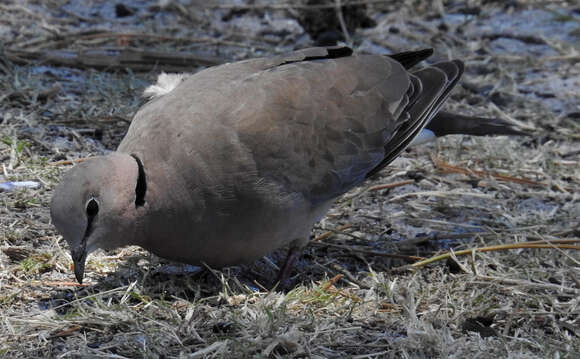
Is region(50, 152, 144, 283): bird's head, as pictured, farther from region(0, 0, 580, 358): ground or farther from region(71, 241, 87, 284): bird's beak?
region(0, 0, 580, 358): ground

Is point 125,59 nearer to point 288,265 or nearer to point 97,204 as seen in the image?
point 288,265

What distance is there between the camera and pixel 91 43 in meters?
5.51

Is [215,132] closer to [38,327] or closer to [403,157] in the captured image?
[38,327]

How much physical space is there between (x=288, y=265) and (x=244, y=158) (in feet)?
1.87

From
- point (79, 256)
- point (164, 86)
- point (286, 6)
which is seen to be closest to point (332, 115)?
point (164, 86)

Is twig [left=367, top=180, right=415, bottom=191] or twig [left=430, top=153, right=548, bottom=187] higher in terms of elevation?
twig [left=367, top=180, right=415, bottom=191]

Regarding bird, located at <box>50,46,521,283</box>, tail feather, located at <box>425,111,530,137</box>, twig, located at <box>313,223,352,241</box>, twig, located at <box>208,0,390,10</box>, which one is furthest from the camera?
twig, located at <box>208,0,390,10</box>

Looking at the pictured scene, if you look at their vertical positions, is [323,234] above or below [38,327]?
below

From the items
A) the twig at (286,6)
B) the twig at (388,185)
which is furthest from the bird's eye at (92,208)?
the twig at (286,6)

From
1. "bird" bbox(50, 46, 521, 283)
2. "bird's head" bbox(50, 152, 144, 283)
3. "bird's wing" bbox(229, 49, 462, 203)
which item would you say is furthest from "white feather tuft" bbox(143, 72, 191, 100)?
"bird's head" bbox(50, 152, 144, 283)

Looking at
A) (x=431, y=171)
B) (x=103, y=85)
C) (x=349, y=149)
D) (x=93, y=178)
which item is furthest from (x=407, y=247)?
(x=103, y=85)

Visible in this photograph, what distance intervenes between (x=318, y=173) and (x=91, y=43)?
9.04ft

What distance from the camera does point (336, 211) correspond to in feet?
13.1

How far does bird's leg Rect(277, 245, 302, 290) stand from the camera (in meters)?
3.33
